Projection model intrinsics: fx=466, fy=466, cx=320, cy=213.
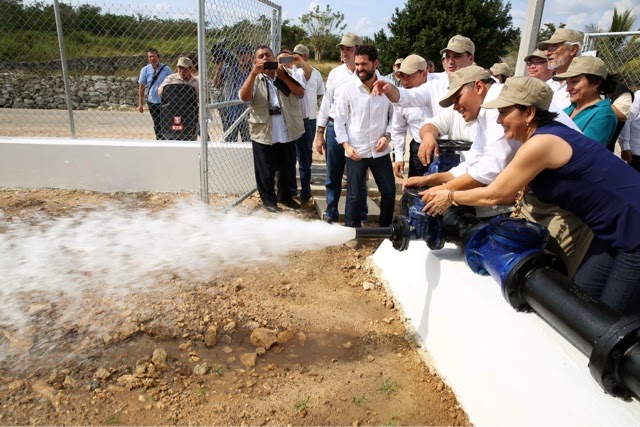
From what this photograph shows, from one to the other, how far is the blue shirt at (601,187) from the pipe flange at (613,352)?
0.62 metres

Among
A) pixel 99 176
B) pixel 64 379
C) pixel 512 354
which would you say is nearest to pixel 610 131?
pixel 512 354

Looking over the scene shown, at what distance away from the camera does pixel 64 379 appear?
2703 mm

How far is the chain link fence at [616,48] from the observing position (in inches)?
251

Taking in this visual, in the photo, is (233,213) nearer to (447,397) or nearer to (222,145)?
(222,145)

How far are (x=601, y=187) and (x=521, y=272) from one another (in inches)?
21.3

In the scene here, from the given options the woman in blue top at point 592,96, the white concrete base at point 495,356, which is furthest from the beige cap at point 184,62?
the woman in blue top at point 592,96

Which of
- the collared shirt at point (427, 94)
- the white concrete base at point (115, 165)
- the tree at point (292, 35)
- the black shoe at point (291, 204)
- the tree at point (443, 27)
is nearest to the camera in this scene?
the collared shirt at point (427, 94)

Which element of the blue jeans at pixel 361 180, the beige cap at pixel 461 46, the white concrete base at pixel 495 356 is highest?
the beige cap at pixel 461 46

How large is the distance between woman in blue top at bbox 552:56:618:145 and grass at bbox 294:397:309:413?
2.63 metres

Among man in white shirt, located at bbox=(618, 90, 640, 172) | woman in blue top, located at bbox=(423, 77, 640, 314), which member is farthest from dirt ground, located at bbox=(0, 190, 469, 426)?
man in white shirt, located at bbox=(618, 90, 640, 172)

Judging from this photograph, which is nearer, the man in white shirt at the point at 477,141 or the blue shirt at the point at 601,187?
the blue shirt at the point at 601,187

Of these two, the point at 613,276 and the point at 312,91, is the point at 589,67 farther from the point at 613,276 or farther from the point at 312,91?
the point at 312,91

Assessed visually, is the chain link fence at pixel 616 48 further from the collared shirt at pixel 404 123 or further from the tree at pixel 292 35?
the tree at pixel 292 35

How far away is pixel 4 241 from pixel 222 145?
2.72m
